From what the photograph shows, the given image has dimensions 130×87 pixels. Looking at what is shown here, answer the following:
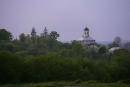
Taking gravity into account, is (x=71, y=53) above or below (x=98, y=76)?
above

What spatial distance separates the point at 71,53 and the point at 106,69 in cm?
1054

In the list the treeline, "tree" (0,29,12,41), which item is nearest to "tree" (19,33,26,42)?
"tree" (0,29,12,41)

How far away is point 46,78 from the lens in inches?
1581

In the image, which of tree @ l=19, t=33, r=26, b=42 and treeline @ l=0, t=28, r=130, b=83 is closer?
treeline @ l=0, t=28, r=130, b=83

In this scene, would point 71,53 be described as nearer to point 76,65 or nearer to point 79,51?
point 79,51

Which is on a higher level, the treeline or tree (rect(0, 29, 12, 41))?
tree (rect(0, 29, 12, 41))

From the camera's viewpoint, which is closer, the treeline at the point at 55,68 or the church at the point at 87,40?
the treeline at the point at 55,68

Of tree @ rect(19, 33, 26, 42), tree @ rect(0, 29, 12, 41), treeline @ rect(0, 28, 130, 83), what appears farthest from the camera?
tree @ rect(19, 33, 26, 42)

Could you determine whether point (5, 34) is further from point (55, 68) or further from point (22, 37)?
point (55, 68)

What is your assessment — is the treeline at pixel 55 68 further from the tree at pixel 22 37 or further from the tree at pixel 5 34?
the tree at pixel 22 37

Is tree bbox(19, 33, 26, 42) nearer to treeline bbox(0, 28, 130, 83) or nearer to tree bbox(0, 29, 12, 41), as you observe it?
tree bbox(0, 29, 12, 41)

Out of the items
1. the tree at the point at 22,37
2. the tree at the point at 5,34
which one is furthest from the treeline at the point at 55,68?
the tree at the point at 22,37

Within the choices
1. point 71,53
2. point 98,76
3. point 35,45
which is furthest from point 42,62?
point 35,45

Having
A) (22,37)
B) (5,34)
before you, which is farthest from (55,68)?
(22,37)
